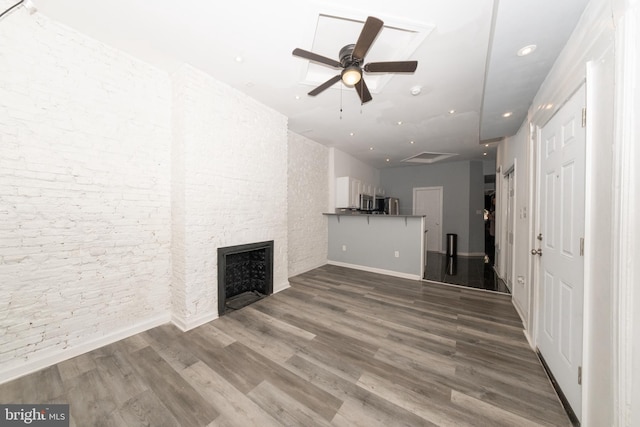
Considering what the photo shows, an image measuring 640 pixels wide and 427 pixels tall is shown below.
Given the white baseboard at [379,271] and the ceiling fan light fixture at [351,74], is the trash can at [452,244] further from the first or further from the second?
the ceiling fan light fixture at [351,74]

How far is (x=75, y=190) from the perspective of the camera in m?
1.95

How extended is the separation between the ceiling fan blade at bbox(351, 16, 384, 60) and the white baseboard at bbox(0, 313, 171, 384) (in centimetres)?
345

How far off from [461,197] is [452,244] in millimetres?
1599

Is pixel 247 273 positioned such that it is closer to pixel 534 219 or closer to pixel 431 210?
pixel 534 219

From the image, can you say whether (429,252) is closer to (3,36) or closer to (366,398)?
(366,398)

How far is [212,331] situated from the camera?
2.36 metres

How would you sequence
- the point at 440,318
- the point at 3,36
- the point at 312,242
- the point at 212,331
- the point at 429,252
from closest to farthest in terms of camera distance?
1. the point at 3,36
2. the point at 212,331
3. the point at 440,318
4. the point at 312,242
5. the point at 429,252

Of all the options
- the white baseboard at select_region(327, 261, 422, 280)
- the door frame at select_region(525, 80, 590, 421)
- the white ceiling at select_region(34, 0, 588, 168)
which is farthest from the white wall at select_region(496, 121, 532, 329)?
the white baseboard at select_region(327, 261, 422, 280)

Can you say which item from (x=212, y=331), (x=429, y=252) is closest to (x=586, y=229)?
(x=212, y=331)

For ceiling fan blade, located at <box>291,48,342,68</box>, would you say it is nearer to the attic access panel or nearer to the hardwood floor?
the attic access panel

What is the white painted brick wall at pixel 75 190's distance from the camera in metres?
1.69

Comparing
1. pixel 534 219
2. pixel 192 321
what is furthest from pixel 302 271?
pixel 534 219

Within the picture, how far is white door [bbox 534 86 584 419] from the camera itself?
1.41 metres

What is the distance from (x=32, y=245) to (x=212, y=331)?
1705 millimetres
